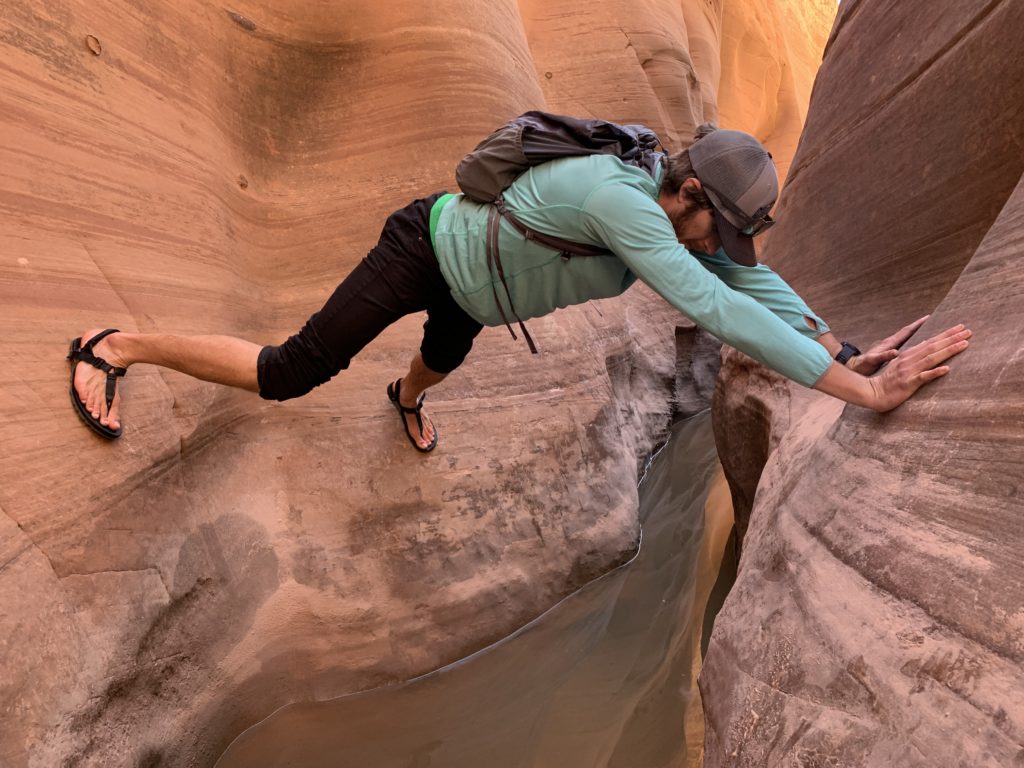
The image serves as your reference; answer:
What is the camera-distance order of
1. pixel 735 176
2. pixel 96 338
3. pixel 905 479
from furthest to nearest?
pixel 96 338, pixel 735 176, pixel 905 479

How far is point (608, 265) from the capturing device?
1806 millimetres

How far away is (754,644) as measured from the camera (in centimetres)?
156

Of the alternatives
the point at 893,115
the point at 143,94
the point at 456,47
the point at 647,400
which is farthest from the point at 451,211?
the point at 647,400

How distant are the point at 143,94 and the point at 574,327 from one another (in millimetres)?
2295

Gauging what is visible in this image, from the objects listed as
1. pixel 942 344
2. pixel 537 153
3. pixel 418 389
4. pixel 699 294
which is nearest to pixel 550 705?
pixel 418 389

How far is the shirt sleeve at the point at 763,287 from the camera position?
6.35 feet

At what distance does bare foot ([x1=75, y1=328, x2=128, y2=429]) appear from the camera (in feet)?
6.66

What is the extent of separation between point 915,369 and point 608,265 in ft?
2.49

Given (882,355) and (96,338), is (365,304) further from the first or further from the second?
(882,355)

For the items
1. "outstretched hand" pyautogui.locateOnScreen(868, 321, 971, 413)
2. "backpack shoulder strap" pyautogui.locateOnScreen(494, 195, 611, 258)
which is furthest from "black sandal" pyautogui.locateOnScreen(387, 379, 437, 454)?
"outstretched hand" pyautogui.locateOnScreen(868, 321, 971, 413)

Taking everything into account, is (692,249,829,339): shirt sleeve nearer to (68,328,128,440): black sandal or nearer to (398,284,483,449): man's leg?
(398,284,483,449): man's leg

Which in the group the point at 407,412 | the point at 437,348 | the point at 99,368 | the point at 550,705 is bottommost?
the point at 550,705

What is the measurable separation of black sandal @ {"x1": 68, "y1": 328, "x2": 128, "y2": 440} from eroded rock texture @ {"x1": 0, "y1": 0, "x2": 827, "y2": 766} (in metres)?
0.03

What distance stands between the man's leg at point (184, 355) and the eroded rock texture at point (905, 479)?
160 centimetres
